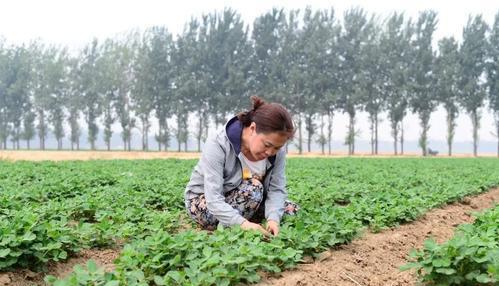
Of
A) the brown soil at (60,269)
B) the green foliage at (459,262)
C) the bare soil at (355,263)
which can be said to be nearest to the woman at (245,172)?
the bare soil at (355,263)

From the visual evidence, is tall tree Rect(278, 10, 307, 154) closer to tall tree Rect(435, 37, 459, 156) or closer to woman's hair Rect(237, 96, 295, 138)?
tall tree Rect(435, 37, 459, 156)

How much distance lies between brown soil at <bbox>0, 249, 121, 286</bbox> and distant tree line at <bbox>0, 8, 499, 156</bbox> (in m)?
38.0

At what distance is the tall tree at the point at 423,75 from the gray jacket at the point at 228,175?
A: 40.3m

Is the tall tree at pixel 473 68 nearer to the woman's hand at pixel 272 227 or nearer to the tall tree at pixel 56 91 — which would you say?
the tall tree at pixel 56 91

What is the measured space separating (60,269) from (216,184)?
4.50ft

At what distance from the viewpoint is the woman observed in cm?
429

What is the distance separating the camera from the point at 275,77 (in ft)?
155

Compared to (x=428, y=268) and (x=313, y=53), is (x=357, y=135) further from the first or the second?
(x=428, y=268)

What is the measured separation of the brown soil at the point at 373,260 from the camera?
382 cm

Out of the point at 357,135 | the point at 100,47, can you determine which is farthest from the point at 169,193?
the point at 100,47

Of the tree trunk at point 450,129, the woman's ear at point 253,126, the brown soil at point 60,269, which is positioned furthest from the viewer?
the tree trunk at point 450,129

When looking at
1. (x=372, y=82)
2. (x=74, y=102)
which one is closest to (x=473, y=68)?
(x=372, y=82)

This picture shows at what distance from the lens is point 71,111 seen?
53.5 metres

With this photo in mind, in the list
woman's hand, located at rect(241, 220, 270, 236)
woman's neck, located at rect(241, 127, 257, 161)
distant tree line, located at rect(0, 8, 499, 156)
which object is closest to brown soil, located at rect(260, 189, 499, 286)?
woman's hand, located at rect(241, 220, 270, 236)
